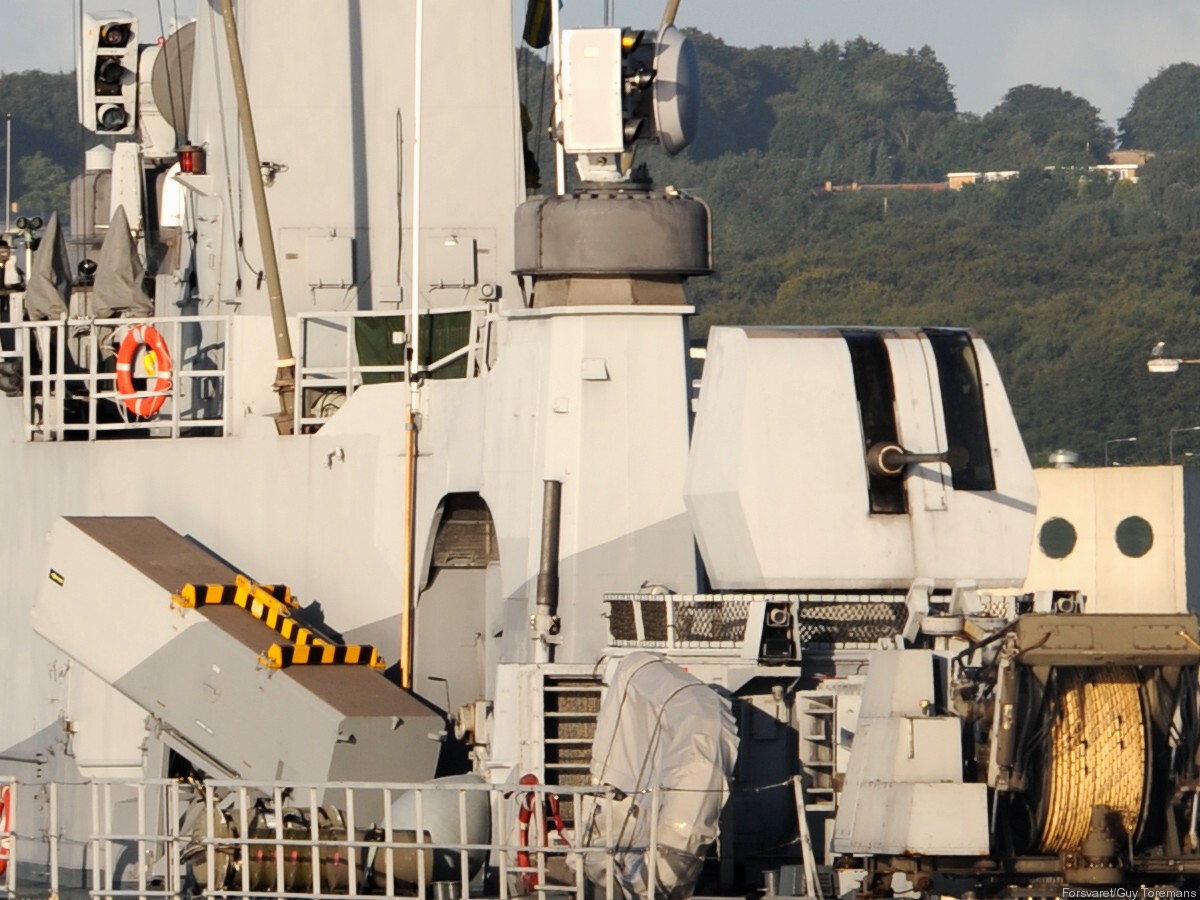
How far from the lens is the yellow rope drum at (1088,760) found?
12258 millimetres

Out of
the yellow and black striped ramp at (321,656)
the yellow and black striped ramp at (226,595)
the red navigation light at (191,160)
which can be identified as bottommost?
the yellow and black striped ramp at (321,656)

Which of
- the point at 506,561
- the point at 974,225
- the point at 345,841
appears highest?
the point at 974,225

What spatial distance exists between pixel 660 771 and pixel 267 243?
7722mm

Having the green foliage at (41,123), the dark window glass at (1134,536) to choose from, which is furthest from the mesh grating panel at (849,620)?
the green foliage at (41,123)

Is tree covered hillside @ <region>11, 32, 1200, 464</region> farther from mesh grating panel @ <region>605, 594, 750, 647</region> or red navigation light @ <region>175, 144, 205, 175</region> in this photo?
mesh grating panel @ <region>605, 594, 750, 647</region>

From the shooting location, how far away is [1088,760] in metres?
12.3

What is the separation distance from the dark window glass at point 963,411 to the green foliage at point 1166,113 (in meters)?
150

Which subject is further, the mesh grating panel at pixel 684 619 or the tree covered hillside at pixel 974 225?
the tree covered hillside at pixel 974 225

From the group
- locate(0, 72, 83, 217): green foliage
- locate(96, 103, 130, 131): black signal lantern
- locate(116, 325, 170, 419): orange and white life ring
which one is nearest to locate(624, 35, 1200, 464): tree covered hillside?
locate(0, 72, 83, 217): green foliage

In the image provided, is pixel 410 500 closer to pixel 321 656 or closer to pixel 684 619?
pixel 321 656

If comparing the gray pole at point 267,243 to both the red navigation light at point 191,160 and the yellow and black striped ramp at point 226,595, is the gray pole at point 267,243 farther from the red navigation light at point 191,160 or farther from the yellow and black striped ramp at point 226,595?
the yellow and black striped ramp at point 226,595

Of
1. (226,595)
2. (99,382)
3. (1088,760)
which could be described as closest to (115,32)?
(99,382)

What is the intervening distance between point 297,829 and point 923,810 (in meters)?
4.29

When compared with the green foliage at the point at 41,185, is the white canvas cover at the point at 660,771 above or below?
below
